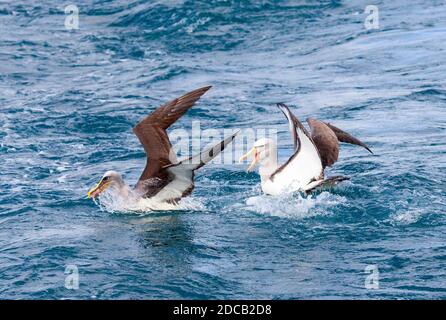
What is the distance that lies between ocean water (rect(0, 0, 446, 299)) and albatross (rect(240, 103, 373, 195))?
266 mm

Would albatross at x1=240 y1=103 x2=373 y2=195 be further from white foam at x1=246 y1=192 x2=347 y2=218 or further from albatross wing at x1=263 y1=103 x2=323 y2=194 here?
white foam at x1=246 y1=192 x2=347 y2=218

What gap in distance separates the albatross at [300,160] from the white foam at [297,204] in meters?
0.12

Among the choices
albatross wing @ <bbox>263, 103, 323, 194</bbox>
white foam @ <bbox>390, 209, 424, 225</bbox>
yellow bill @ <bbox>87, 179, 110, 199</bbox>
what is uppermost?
albatross wing @ <bbox>263, 103, 323, 194</bbox>

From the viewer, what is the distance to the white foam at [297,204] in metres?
13.7

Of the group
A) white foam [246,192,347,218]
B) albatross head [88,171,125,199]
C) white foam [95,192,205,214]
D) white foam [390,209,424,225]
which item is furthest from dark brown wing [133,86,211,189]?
white foam [390,209,424,225]

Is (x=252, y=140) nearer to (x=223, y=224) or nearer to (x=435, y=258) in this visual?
(x=223, y=224)

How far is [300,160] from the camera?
45.0 feet

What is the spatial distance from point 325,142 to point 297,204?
1.37 meters

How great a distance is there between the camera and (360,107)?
20.1 metres

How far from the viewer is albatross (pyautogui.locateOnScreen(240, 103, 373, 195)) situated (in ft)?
44.0

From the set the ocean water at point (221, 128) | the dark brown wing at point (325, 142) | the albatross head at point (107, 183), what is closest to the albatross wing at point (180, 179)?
the ocean water at point (221, 128)

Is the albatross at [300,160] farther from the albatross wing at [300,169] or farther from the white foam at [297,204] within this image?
the white foam at [297,204]

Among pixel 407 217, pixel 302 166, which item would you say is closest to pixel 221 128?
pixel 302 166
